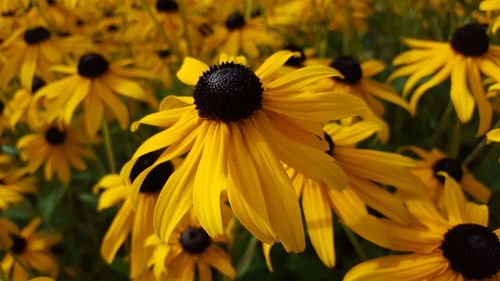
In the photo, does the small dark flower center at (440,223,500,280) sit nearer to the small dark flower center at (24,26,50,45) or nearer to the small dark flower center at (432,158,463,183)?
the small dark flower center at (432,158,463,183)

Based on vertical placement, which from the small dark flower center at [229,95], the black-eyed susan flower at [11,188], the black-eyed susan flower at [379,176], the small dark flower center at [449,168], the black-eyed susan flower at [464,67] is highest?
the small dark flower center at [229,95]

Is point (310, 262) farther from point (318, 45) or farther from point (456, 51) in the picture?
point (318, 45)

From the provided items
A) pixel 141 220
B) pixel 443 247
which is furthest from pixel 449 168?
pixel 141 220

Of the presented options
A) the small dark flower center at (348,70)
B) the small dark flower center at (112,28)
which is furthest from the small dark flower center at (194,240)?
the small dark flower center at (112,28)

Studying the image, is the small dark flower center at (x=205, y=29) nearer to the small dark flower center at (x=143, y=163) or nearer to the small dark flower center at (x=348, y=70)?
the small dark flower center at (x=348, y=70)

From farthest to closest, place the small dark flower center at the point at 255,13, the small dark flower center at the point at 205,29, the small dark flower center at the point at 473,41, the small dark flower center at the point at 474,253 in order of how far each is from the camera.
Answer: the small dark flower center at the point at 255,13 < the small dark flower center at the point at 205,29 < the small dark flower center at the point at 473,41 < the small dark flower center at the point at 474,253

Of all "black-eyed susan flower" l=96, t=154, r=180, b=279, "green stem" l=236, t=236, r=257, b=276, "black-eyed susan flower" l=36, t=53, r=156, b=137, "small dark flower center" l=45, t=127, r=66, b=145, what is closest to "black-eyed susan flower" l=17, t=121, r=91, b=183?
"small dark flower center" l=45, t=127, r=66, b=145

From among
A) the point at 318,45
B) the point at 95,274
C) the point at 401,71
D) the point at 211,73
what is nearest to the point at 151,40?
the point at 318,45

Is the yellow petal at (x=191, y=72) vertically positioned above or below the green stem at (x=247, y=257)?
above
